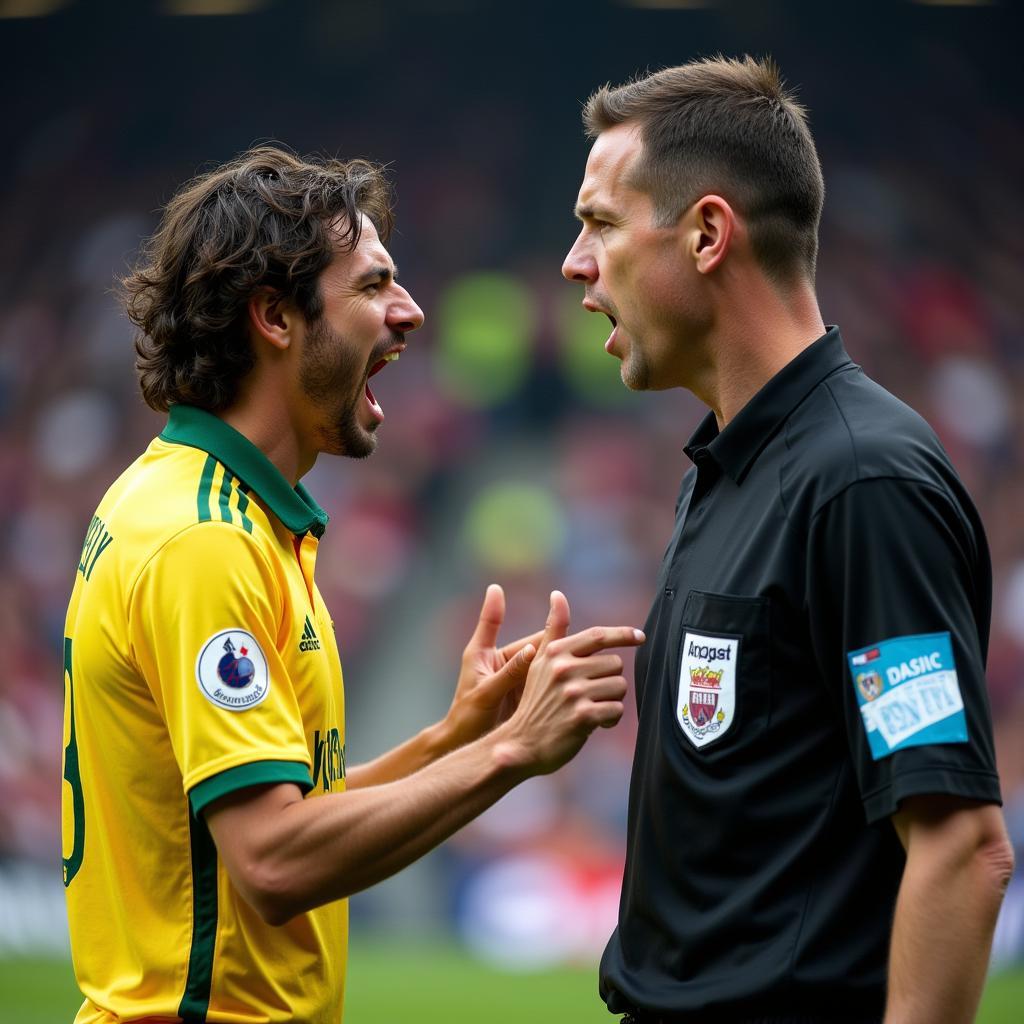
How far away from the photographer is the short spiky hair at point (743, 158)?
7.39 ft

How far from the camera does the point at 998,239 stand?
11.6 metres

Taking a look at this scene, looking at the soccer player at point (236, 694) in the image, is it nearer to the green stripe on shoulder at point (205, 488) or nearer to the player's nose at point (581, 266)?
the green stripe on shoulder at point (205, 488)

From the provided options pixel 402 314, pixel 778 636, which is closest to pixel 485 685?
pixel 402 314

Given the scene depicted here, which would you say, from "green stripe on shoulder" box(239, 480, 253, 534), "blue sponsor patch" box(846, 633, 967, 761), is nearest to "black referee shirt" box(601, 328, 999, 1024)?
"blue sponsor patch" box(846, 633, 967, 761)

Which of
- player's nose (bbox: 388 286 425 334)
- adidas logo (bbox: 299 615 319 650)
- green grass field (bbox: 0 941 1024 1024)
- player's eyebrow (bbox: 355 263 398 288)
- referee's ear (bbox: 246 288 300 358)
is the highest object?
player's eyebrow (bbox: 355 263 398 288)

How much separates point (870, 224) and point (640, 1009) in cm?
1076

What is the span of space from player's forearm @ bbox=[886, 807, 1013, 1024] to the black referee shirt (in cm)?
8

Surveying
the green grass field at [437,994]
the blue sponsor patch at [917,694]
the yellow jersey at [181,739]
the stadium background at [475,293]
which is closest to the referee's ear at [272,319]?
the yellow jersey at [181,739]

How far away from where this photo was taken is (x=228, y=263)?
2555mm

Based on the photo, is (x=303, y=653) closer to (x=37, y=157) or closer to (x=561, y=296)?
(x=561, y=296)

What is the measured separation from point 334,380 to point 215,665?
739 millimetres

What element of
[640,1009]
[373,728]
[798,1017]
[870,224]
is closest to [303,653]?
[640,1009]

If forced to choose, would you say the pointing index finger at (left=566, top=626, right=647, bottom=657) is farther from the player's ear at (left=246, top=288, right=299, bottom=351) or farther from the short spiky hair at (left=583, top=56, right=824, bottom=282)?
the player's ear at (left=246, top=288, right=299, bottom=351)

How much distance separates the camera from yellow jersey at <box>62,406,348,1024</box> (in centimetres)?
209
